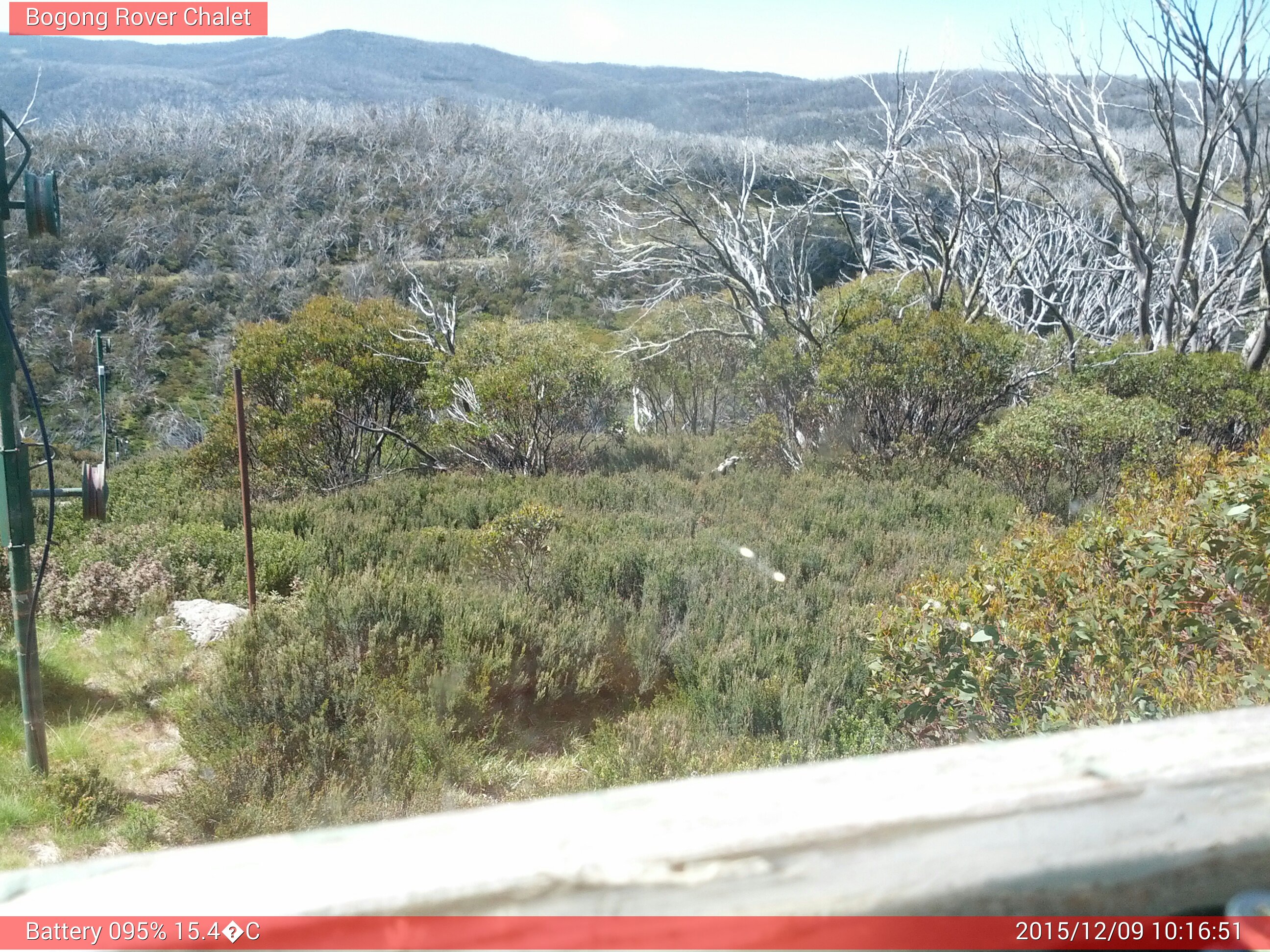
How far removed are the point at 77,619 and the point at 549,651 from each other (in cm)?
316

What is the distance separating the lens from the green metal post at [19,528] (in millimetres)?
3477

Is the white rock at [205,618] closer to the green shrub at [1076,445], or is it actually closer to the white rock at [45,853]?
the white rock at [45,853]

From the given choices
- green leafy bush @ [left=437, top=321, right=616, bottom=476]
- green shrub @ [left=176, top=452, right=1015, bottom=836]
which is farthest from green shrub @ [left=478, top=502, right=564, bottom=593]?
green leafy bush @ [left=437, top=321, right=616, bottom=476]

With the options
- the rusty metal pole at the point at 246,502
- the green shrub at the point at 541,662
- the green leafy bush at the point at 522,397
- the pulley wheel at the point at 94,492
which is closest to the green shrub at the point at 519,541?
the green shrub at the point at 541,662

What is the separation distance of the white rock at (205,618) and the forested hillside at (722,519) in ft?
0.42

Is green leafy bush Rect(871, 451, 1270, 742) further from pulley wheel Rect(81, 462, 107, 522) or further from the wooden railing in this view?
pulley wheel Rect(81, 462, 107, 522)

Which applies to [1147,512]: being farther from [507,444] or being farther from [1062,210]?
[1062,210]

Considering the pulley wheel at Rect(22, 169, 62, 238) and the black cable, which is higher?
the pulley wheel at Rect(22, 169, 62, 238)

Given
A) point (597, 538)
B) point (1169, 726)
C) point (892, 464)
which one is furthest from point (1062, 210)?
point (1169, 726)

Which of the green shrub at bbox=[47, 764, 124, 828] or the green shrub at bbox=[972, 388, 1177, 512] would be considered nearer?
the green shrub at bbox=[47, 764, 124, 828]

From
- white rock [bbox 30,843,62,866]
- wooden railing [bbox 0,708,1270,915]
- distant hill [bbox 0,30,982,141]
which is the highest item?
distant hill [bbox 0,30,982,141]

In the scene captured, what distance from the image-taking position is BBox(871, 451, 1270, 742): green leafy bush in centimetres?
274

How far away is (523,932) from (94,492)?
12.2ft

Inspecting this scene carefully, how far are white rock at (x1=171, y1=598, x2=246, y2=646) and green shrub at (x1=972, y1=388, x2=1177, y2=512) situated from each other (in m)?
6.37
